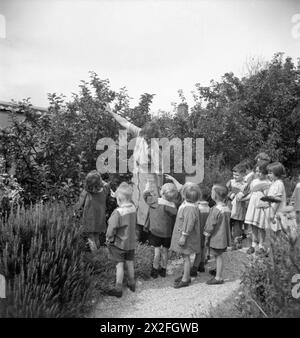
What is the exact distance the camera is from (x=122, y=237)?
4.88 m

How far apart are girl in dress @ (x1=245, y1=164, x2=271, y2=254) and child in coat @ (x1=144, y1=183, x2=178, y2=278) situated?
5.18ft

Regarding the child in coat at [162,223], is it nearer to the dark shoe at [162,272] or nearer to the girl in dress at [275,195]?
the dark shoe at [162,272]

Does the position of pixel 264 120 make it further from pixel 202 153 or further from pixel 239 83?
pixel 202 153

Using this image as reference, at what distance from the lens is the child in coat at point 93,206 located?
5586 millimetres

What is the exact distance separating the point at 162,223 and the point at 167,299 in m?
1.05

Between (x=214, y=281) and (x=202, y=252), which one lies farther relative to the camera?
(x=202, y=252)

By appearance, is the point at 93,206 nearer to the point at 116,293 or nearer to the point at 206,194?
the point at 116,293

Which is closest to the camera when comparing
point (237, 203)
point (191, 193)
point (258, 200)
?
point (191, 193)

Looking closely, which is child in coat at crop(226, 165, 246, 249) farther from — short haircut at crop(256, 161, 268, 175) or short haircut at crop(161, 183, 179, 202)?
short haircut at crop(161, 183, 179, 202)

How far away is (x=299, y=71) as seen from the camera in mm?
16594

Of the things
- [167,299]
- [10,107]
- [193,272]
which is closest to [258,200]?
[193,272]

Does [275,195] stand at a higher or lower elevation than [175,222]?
higher

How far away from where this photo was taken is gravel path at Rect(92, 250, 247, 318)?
439cm
